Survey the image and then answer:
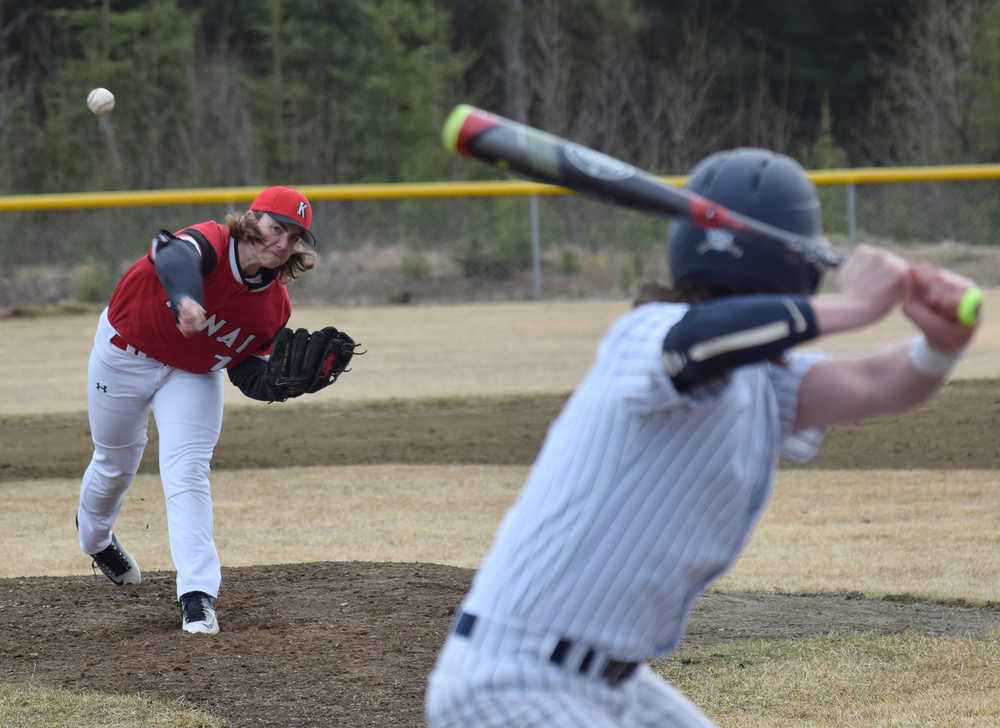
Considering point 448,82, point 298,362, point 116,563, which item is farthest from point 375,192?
point 448,82

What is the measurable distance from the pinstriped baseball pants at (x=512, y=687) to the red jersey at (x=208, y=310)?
320cm

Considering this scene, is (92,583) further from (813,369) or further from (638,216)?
(638,216)

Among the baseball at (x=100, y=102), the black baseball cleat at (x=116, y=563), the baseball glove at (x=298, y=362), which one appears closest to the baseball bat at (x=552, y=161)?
the baseball glove at (x=298, y=362)

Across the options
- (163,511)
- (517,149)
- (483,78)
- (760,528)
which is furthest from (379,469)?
(483,78)

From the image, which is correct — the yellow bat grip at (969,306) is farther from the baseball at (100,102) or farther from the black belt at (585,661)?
the baseball at (100,102)

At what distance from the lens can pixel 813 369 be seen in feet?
8.15

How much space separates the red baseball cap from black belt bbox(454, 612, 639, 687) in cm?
311

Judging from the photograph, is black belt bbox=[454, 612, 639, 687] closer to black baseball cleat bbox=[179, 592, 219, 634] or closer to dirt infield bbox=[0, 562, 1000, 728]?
dirt infield bbox=[0, 562, 1000, 728]

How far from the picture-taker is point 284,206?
17.2 feet

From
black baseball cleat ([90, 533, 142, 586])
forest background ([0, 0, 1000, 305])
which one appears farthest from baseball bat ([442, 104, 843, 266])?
forest background ([0, 0, 1000, 305])

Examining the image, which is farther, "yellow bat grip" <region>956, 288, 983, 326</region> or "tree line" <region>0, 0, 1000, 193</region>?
"tree line" <region>0, 0, 1000, 193</region>

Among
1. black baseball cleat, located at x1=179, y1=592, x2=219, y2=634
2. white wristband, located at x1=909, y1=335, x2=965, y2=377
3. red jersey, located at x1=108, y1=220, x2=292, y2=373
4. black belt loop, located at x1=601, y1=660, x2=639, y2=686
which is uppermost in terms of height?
white wristband, located at x1=909, y1=335, x2=965, y2=377

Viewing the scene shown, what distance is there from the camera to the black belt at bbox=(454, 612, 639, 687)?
7.52 feet

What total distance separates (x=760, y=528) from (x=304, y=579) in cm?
268
